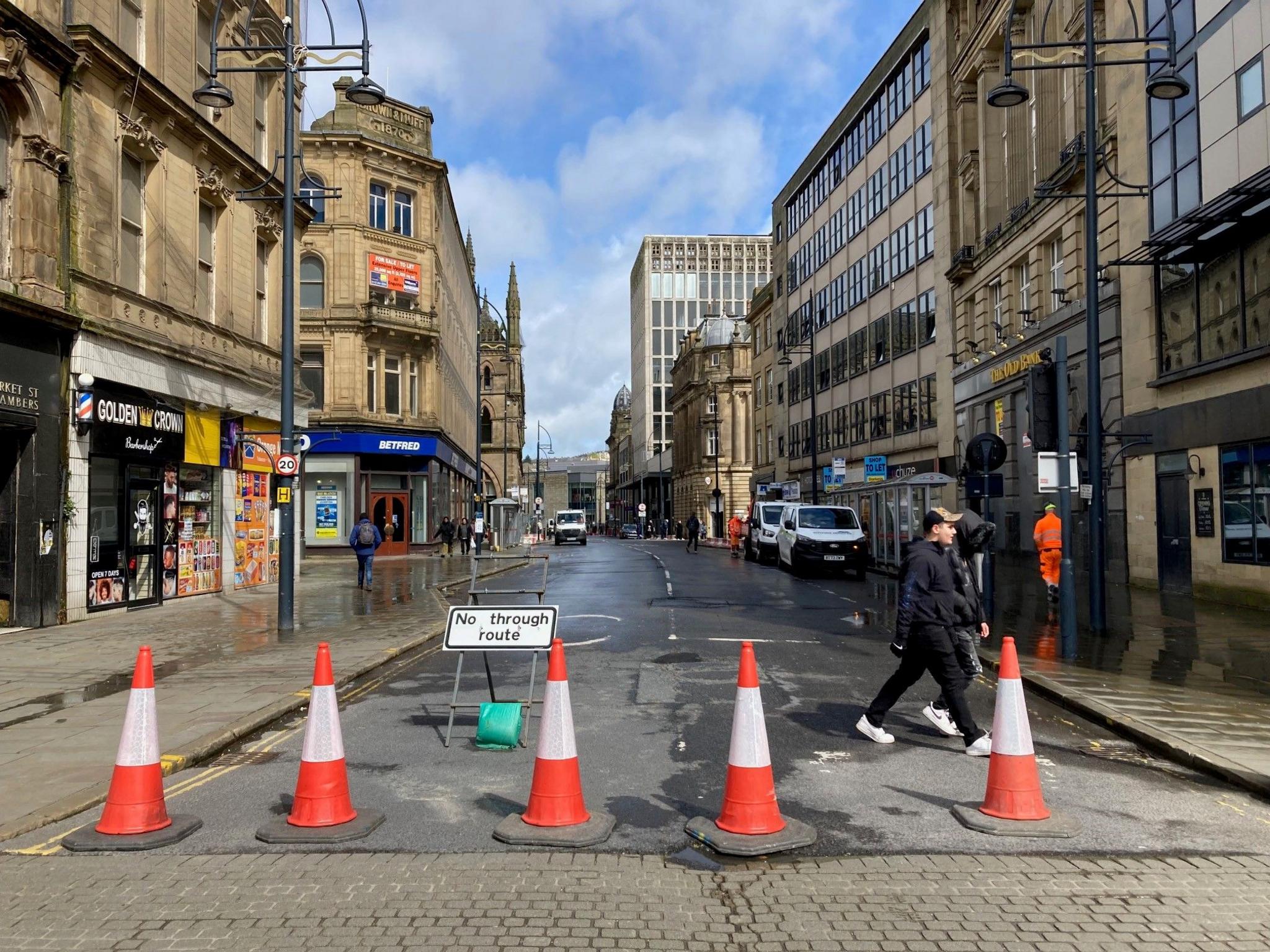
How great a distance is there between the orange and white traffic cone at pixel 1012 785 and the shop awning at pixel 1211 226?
1314cm

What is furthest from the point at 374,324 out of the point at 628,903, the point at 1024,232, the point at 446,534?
the point at 628,903

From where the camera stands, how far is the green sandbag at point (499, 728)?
6.95 metres

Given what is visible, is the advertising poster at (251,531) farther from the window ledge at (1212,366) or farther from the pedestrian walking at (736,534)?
the pedestrian walking at (736,534)

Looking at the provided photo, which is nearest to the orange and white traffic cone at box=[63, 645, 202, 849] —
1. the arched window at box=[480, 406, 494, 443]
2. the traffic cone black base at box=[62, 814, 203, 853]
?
the traffic cone black base at box=[62, 814, 203, 853]

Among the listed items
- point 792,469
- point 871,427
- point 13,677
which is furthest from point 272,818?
point 792,469

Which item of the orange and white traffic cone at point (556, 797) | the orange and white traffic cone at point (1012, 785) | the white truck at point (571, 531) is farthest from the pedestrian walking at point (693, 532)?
the orange and white traffic cone at point (556, 797)

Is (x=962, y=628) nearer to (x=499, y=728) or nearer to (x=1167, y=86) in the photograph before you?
(x=499, y=728)

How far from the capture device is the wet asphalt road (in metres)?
5.21

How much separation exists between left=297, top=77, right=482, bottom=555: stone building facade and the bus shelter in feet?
59.0

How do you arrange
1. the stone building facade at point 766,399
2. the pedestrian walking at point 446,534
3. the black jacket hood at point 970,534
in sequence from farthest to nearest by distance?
the stone building facade at point 766,399, the pedestrian walking at point 446,534, the black jacket hood at point 970,534

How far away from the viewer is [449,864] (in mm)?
4758

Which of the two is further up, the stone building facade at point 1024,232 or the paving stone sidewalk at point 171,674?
the stone building facade at point 1024,232

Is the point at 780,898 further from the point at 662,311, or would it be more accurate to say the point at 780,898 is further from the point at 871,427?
the point at 662,311

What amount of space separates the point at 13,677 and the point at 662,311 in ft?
417
